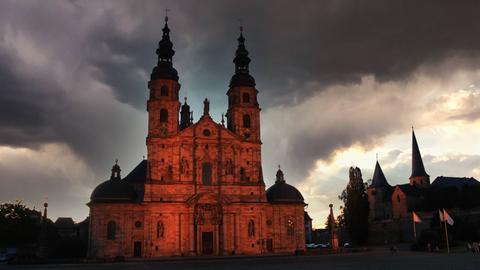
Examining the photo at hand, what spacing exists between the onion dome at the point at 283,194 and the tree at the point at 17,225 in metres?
42.7

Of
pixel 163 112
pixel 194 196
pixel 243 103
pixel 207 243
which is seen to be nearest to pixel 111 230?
pixel 194 196

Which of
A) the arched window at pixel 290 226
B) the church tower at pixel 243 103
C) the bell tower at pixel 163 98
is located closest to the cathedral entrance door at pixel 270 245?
the arched window at pixel 290 226

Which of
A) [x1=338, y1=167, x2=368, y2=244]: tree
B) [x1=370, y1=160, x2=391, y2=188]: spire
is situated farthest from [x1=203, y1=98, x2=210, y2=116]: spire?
[x1=370, y1=160, x2=391, y2=188]: spire

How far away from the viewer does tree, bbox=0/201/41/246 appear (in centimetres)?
7675

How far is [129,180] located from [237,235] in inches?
706

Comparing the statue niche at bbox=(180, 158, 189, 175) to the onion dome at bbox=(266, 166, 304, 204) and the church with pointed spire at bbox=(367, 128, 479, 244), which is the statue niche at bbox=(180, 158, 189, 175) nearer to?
the onion dome at bbox=(266, 166, 304, 204)

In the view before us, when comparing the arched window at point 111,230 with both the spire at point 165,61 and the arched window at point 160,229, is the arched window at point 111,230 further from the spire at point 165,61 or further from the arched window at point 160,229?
the spire at point 165,61

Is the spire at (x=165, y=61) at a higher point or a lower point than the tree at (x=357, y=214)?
higher

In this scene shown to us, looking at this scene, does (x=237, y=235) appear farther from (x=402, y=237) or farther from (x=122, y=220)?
(x=402, y=237)

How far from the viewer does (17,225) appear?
78312 millimetres

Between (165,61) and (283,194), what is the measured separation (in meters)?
22.8

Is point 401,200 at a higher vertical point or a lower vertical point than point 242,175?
lower

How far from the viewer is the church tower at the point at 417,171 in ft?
330

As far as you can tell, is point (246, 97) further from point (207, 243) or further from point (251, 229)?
point (207, 243)
